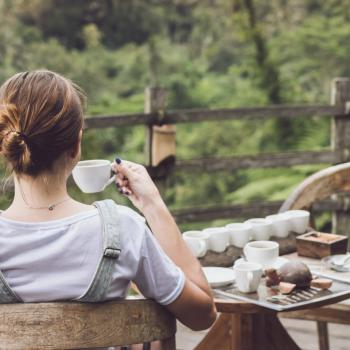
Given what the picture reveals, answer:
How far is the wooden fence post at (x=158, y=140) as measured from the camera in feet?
17.3

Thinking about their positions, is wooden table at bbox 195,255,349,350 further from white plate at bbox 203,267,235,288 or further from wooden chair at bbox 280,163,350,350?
wooden chair at bbox 280,163,350,350

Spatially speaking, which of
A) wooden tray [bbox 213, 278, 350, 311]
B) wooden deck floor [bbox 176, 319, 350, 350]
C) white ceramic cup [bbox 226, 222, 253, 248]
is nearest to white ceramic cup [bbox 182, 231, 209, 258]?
white ceramic cup [bbox 226, 222, 253, 248]

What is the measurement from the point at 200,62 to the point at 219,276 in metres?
8.14

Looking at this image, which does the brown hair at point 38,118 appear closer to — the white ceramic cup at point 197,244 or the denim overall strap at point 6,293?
the denim overall strap at point 6,293

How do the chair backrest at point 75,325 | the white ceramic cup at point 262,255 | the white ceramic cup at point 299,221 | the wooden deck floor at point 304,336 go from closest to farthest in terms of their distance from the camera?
the chair backrest at point 75,325 < the white ceramic cup at point 262,255 < the white ceramic cup at point 299,221 < the wooden deck floor at point 304,336

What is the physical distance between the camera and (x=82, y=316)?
1.61 meters

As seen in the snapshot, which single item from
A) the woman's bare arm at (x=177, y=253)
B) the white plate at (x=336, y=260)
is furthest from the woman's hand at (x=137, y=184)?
the white plate at (x=336, y=260)

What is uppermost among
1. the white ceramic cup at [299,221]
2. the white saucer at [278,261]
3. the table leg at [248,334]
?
the white ceramic cup at [299,221]

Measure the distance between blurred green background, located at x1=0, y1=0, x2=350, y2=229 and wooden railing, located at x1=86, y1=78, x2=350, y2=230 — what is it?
1.20 metres

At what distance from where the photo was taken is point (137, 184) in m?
1.93

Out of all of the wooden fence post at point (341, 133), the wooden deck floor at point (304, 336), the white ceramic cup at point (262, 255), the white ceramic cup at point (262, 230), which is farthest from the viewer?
the wooden fence post at point (341, 133)

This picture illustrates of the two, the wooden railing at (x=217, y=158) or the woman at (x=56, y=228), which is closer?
the woman at (x=56, y=228)

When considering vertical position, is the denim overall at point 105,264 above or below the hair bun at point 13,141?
below

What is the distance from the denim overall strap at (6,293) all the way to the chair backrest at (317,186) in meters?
1.57
